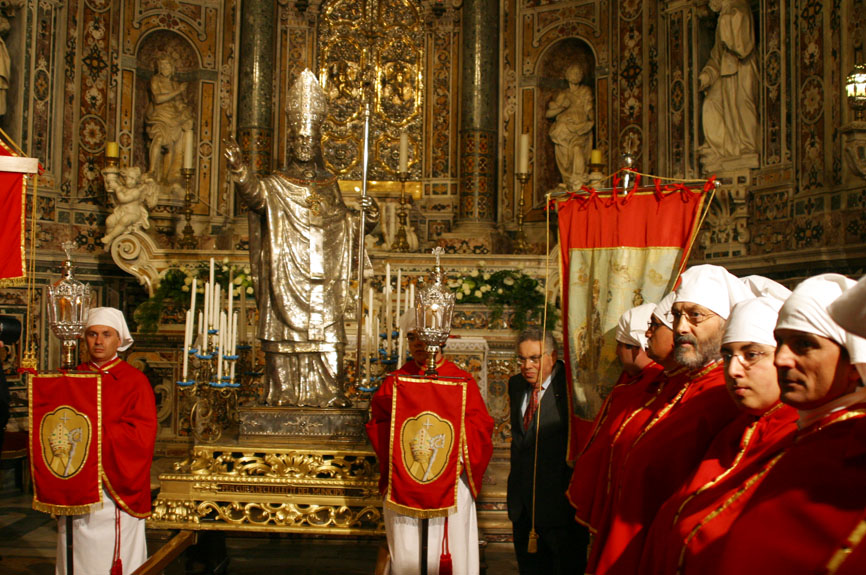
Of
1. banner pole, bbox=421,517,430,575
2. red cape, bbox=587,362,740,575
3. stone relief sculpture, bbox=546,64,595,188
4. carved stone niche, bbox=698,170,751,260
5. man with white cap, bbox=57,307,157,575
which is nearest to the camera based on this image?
red cape, bbox=587,362,740,575

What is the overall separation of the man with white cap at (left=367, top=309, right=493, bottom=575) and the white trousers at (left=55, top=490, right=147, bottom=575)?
1.31 metres

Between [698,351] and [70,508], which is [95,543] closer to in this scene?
[70,508]

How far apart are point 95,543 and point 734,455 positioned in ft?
10.5

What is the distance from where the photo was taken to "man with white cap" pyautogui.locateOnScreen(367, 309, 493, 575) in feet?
14.0

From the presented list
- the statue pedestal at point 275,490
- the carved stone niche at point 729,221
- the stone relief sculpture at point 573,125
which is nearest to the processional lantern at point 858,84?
the carved stone niche at point 729,221

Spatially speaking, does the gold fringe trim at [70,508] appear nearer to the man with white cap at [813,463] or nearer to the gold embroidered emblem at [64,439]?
the gold embroidered emblem at [64,439]

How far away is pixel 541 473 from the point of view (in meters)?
4.35

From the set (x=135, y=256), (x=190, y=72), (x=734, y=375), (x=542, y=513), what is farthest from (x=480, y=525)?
(x=190, y=72)

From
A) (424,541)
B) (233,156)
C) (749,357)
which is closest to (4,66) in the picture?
(233,156)

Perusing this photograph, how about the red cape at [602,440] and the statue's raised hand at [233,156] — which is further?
the statue's raised hand at [233,156]

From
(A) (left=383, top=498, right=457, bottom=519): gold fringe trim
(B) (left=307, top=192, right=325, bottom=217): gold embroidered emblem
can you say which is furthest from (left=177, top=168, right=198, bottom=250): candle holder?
(A) (left=383, top=498, right=457, bottom=519): gold fringe trim

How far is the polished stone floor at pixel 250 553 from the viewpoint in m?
5.26

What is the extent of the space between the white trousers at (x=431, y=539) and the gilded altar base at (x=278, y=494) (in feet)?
1.83

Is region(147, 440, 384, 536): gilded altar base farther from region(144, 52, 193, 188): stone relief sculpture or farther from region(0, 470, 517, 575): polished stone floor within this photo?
region(144, 52, 193, 188): stone relief sculpture
